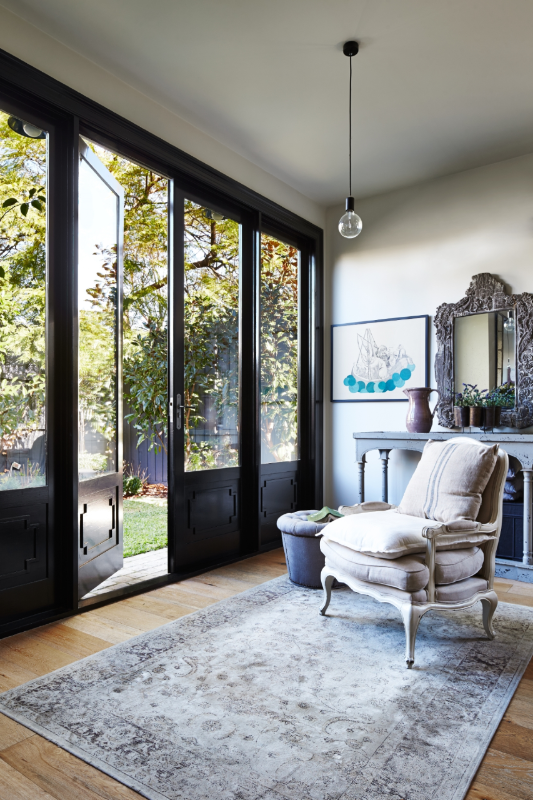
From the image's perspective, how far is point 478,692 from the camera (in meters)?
2.08

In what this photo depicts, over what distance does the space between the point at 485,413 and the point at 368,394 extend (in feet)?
3.70

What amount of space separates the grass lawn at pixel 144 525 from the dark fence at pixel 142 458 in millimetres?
506

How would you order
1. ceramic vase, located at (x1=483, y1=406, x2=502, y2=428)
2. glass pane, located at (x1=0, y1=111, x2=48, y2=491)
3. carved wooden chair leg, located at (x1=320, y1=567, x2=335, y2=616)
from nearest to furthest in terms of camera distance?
glass pane, located at (x1=0, y1=111, x2=48, y2=491) < carved wooden chair leg, located at (x1=320, y1=567, x2=335, y2=616) < ceramic vase, located at (x1=483, y1=406, x2=502, y2=428)

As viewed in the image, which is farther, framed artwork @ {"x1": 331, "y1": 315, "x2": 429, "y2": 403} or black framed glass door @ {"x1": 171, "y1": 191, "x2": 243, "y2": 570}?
framed artwork @ {"x1": 331, "y1": 315, "x2": 429, "y2": 403}

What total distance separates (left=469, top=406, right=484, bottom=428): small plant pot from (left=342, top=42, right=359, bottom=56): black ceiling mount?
2.41 meters

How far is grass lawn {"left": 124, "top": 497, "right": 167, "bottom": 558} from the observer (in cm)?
465

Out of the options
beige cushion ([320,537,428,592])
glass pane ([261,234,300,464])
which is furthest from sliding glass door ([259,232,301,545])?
beige cushion ([320,537,428,592])

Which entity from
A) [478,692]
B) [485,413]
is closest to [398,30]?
[485,413]

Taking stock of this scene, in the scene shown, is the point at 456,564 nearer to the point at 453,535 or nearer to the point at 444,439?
the point at 453,535

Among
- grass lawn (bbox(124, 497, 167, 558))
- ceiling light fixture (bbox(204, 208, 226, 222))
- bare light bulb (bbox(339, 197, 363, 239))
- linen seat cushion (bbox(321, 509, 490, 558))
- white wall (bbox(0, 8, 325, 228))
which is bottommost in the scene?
grass lawn (bbox(124, 497, 167, 558))

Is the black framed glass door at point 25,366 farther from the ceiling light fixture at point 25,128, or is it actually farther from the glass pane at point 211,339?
the glass pane at point 211,339

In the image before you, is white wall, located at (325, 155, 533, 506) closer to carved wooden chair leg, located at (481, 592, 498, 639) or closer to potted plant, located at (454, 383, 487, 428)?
potted plant, located at (454, 383, 487, 428)

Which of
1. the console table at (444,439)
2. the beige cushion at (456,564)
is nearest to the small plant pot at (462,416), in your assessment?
the console table at (444,439)

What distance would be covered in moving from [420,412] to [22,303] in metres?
2.89
